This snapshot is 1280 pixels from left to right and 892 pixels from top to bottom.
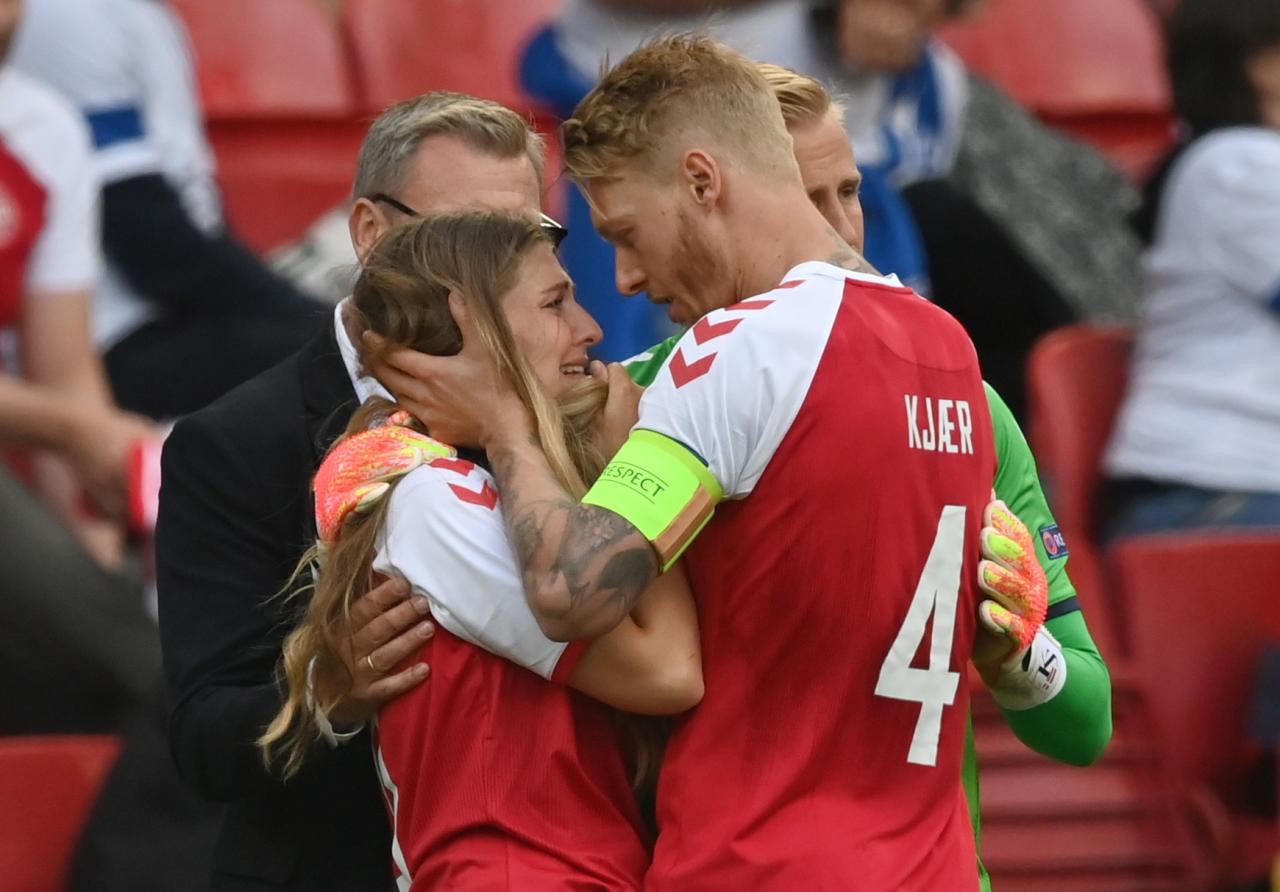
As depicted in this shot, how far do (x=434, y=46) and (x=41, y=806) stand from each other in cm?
314

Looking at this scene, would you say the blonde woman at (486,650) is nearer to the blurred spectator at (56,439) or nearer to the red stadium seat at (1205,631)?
the blurred spectator at (56,439)

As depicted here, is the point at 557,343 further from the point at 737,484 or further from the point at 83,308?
the point at 83,308

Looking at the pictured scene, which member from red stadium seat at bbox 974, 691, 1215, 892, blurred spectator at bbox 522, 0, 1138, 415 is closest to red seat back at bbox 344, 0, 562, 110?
blurred spectator at bbox 522, 0, 1138, 415

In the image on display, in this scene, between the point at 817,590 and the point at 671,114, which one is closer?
the point at 817,590

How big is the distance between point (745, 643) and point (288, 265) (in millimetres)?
3156

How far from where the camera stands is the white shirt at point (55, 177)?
4.63m

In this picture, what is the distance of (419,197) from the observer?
2.84 meters

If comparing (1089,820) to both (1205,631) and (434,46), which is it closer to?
(1205,631)

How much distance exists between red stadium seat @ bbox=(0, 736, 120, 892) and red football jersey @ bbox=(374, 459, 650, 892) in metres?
Result: 1.38

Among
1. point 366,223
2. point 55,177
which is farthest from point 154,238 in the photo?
point 366,223

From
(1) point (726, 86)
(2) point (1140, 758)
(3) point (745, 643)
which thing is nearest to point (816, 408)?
(3) point (745, 643)

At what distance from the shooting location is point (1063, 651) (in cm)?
263

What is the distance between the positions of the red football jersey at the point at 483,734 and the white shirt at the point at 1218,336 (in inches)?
108

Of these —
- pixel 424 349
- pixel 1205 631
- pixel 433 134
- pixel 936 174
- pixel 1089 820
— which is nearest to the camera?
pixel 424 349
